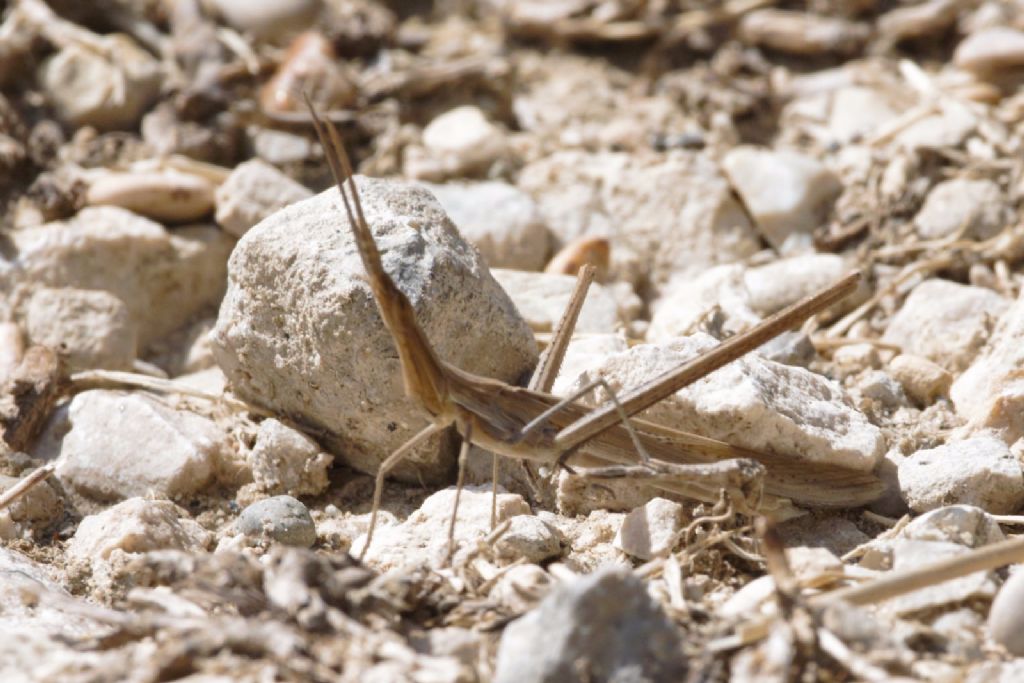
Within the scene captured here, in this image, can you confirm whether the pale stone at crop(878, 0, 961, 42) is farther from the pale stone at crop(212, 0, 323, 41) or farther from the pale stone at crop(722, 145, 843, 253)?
the pale stone at crop(212, 0, 323, 41)

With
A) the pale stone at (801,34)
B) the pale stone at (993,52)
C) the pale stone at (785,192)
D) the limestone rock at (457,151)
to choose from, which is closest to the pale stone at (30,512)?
the limestone rock at (457,151)

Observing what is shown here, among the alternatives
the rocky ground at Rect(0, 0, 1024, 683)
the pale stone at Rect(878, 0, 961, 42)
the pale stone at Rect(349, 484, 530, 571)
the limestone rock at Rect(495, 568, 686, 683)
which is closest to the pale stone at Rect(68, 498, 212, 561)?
the rocky ground at Rect(0, 0, 1024, 683)

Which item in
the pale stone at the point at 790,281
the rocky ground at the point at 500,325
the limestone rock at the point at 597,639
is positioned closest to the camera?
the limestone rock at the point at 597,639

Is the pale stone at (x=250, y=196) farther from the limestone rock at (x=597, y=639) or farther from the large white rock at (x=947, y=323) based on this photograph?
the limestone rock at (x=597, y=639)

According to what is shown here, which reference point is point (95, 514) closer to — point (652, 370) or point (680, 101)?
point (652, 370)

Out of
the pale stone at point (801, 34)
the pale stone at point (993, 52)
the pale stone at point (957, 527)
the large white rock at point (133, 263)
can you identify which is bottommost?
the pale stone at point (957, 527)

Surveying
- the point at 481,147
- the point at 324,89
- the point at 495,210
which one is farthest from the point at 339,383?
the point at 324,89

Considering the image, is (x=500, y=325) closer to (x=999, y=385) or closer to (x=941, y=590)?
(x=941, y=590)
